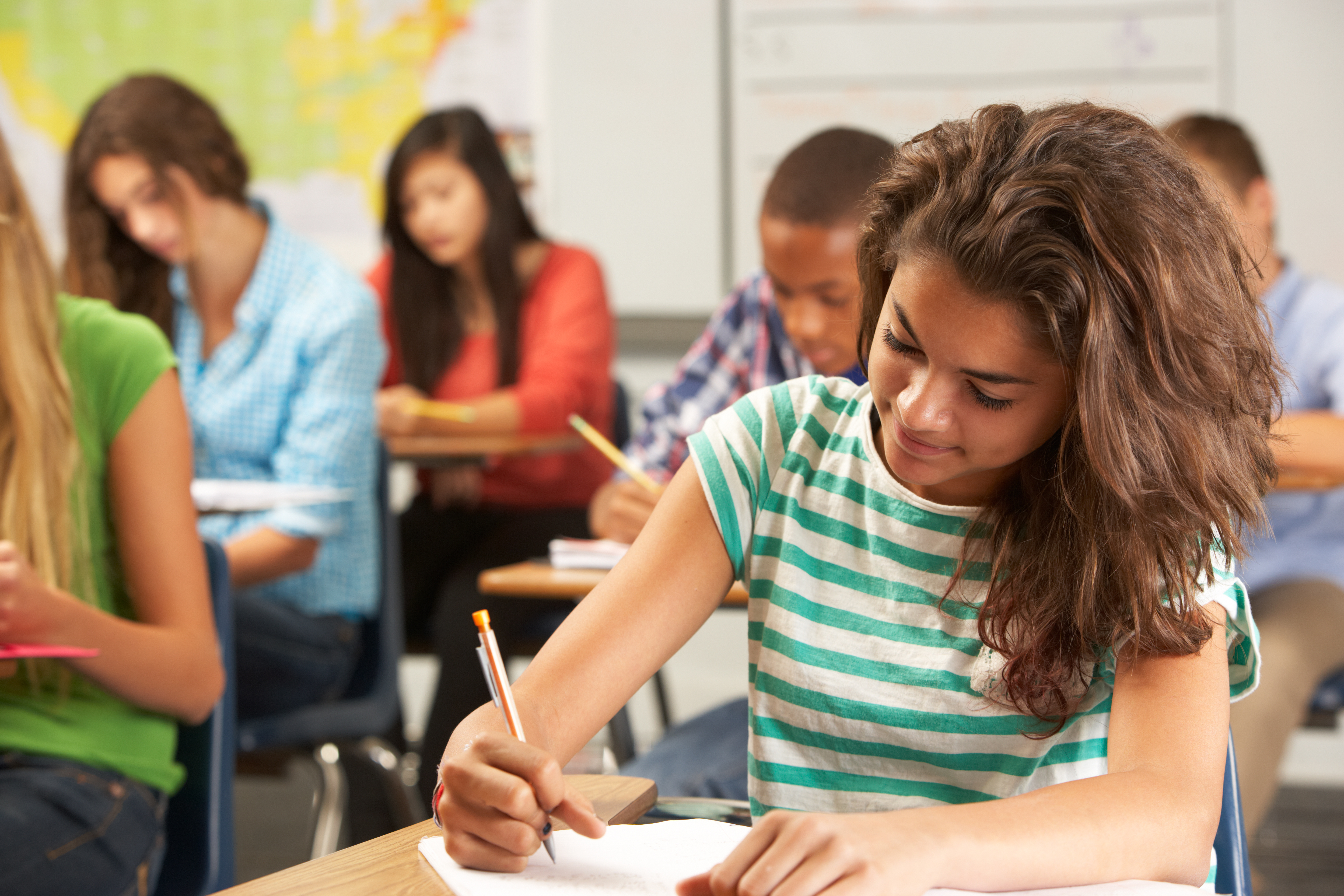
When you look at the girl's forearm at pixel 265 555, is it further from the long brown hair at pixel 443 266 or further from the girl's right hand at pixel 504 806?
the girl's right hand at pixel 504 806

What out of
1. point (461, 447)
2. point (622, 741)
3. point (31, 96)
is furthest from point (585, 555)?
point (31, 96)

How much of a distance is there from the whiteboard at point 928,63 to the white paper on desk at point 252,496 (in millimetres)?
1882

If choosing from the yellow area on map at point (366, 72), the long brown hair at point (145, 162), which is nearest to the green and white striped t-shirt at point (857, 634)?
the long brown hair at point (145, 162)

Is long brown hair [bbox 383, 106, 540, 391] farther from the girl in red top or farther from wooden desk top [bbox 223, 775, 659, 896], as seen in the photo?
wooden desk top [bbox 223, 775, 659, 896]

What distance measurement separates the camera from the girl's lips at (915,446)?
82cm

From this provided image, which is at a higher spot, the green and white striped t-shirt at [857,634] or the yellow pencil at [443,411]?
the green and white striped t-shirt at [857,634]

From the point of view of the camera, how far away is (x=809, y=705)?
89 centimetres

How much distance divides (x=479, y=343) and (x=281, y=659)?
45.0 inches

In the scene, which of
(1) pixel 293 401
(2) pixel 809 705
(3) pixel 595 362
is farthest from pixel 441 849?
(3) pixel 595 362

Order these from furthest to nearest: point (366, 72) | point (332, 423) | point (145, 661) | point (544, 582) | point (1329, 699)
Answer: point (366, 72) < point (332, 423) < point (1329, 699) < point (544, 582) < point (145, 661)

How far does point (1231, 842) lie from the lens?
93cm

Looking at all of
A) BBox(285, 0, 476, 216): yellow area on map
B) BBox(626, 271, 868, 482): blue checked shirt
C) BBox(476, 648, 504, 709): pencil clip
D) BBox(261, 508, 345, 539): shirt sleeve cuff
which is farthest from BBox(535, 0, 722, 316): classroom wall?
BBox(476, 648, 504, 709): pencil clip

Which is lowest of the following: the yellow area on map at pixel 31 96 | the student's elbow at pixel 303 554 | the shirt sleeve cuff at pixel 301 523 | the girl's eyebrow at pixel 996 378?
the student's elbow at pixel 303 554

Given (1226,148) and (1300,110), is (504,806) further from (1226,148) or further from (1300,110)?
(1300,110)
